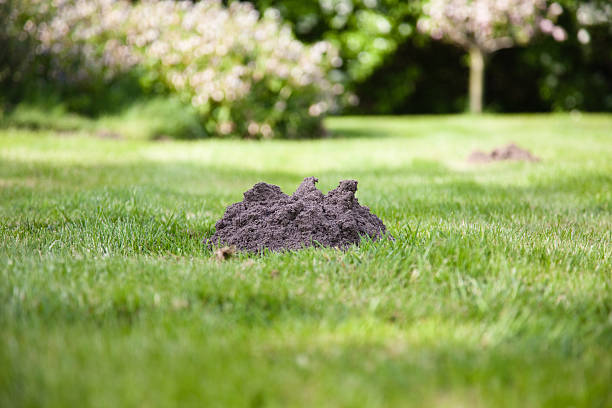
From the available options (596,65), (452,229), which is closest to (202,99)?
(452,229)

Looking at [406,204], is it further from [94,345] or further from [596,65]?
[596,65]

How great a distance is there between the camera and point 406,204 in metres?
4.19

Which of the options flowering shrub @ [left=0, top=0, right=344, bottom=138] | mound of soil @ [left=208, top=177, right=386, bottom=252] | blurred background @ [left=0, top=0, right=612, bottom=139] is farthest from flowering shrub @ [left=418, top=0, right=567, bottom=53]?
mound of soil @ [left=208, top=177, right=386, bottom=252]

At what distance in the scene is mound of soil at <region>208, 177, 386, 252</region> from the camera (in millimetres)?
2988

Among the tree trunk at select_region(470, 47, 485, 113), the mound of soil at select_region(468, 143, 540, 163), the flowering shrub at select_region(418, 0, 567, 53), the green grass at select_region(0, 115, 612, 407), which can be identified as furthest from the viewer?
the tree trunk at select_region(470, 47, 485, 113)

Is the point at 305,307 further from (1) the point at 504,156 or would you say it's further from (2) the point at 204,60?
(2) the point at 204,60

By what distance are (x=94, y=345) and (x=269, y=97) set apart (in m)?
8.11

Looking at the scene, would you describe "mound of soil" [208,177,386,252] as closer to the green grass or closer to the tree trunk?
the green grass

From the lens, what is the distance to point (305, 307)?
82.2 inches

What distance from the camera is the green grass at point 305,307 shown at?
150cm

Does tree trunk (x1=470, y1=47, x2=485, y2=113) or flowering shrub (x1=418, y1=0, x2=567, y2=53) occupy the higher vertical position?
flowering shrub (x1=418, y1=0, x2=567, y2=53)

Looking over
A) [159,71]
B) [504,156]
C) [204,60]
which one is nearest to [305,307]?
A: [504,156]

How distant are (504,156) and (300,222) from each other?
4.57 metres

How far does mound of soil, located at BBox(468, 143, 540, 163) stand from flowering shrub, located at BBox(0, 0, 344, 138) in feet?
11.5
